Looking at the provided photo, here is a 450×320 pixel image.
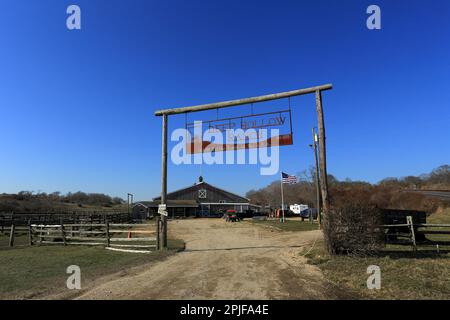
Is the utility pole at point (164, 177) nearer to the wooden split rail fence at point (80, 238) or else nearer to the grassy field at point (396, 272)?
the wooden split rail fence at point (80, 238)

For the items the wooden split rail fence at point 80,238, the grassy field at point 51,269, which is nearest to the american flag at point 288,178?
the wooden split rail fence at point 80,238

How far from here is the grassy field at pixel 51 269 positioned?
905cm

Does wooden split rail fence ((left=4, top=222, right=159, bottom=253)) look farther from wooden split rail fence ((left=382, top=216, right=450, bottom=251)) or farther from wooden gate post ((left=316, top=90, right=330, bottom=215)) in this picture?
wooden split rail fence ((left=382, top=216, right=450, bottom=251))

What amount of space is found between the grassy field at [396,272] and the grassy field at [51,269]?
635cm

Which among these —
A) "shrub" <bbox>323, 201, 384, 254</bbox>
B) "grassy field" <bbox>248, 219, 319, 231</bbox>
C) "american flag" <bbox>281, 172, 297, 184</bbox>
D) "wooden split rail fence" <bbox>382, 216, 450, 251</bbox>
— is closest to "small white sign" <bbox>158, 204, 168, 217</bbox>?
"shrub" <bbox>323, 201, 384, 254</bbox>

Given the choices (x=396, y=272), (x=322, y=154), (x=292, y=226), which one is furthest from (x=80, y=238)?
(x=292, y=226)

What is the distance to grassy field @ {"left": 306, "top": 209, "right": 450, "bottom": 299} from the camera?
305 inches

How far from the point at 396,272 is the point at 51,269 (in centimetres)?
1066

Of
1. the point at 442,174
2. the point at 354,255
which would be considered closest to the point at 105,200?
the point at 442,174

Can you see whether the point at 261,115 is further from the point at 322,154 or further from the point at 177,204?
the point at 177,204

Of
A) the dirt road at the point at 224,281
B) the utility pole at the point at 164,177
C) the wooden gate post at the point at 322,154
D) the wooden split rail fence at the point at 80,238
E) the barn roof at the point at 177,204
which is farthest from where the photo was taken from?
the barn roof at the point at 177,204
